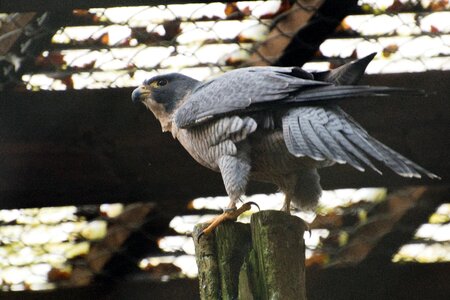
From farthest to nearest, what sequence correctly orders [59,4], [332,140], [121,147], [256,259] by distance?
[121,147], [59,4], [332,140], [256,259]

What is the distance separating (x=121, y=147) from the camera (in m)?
4.07

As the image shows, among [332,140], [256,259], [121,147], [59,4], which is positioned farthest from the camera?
[121,147]

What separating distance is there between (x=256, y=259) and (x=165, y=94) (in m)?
1.00

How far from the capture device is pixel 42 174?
4.09m

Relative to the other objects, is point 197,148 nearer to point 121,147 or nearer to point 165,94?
point 165,94

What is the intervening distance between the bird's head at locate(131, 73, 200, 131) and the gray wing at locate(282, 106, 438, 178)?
24.2 inches

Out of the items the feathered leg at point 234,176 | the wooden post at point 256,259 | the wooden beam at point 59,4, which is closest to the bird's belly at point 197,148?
the feathered leg at point 234,176

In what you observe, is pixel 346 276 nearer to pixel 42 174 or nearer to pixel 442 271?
pixel 442 271

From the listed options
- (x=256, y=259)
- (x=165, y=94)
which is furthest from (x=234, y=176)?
(x=165, y=94)

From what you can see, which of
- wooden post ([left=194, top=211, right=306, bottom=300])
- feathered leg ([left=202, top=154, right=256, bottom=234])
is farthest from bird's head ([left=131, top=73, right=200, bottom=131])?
wooden post ([left=194, top=211, right=306, bottom=300])

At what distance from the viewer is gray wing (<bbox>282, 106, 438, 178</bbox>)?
2.90 metres

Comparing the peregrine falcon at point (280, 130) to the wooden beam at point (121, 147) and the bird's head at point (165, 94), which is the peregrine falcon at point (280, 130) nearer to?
the bird's head at point (165, 94)

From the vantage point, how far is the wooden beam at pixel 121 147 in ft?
13.2

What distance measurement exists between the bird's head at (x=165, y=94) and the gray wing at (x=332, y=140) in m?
0.61
